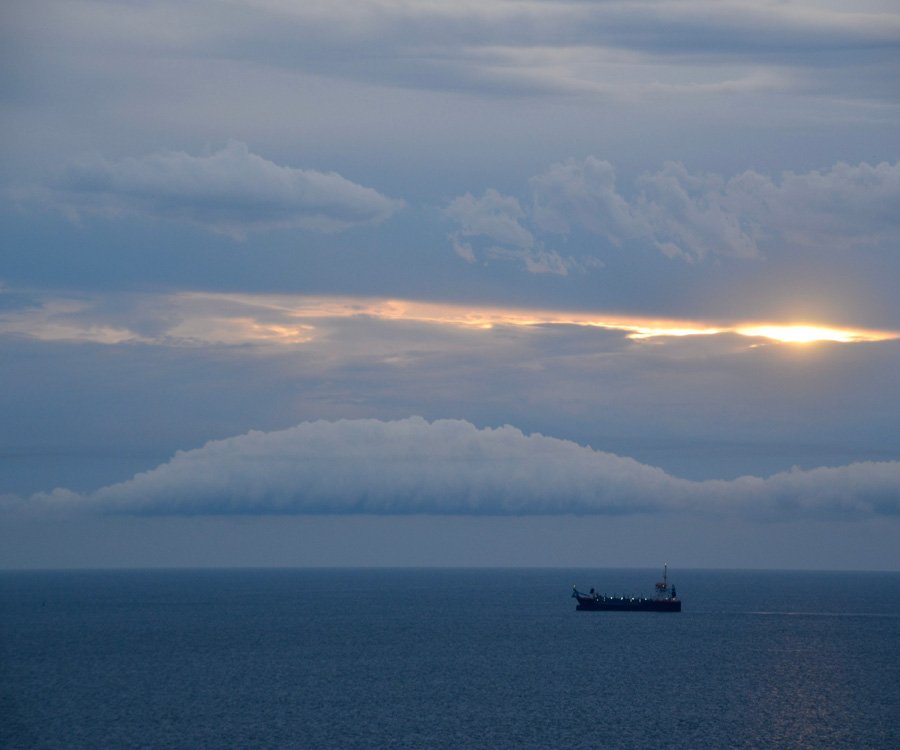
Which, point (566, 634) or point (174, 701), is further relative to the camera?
point (566, 634)

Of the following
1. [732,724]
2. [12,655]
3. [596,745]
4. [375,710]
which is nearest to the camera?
[596,745]

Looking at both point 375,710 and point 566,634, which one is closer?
point 375,710

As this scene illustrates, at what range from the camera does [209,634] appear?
180125 millimetres

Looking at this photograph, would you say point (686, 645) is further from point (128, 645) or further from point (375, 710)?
point (128, 645)

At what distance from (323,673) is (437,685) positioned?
1785cm

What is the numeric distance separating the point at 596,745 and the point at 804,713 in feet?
91.4

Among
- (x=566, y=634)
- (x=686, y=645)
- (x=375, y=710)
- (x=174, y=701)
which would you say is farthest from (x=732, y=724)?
(x=566, y=634)

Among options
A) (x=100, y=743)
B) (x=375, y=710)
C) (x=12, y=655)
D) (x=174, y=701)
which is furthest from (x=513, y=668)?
(x=12, y=655)

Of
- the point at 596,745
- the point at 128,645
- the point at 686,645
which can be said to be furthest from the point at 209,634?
the point at 596,745

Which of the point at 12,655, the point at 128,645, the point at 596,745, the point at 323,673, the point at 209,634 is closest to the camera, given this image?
the point at 596,745

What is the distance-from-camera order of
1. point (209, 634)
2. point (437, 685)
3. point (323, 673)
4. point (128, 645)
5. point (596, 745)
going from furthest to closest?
point (209, 634), point (128, 645), point (323, 673), point (437, 685), point (596, 745)

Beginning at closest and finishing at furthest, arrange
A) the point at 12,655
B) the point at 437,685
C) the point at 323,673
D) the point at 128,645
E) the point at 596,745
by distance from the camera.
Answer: the point at 596,745, the point at 437,685, the point at 323,673, the point at 12,655, the point at 128,645

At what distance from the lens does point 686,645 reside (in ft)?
541

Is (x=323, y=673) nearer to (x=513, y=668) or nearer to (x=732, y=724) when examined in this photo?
(x=513, y=668)
